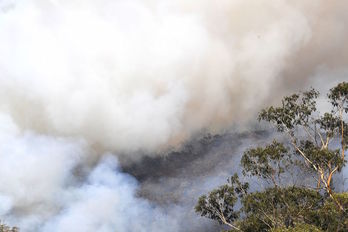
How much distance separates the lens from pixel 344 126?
170 feet

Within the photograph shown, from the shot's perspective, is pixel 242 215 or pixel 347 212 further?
pixel 242 215

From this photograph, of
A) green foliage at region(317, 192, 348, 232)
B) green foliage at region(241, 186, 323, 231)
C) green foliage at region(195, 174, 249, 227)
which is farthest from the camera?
green foliage at region(195, 174, 249, 227)

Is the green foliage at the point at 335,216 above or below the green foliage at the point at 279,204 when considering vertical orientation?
below

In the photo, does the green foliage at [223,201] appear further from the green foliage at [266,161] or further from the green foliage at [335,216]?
the green foliage at [335,216]

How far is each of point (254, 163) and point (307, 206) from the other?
960 centimetres

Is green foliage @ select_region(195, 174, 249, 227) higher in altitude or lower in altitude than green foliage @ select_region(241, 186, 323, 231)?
higher

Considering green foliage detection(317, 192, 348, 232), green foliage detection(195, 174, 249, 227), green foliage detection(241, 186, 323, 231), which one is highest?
green foliage detection(195, 174, 249, 227)

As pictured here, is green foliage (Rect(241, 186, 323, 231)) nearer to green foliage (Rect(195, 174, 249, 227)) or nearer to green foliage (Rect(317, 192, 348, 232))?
green foliage (Rect(195, 174, 249, 227))

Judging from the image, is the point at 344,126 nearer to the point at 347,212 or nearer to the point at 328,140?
the point at 328,140

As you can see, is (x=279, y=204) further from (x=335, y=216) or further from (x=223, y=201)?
(x=335, y=216)

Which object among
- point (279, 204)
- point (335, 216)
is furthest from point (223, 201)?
point (335, 216)

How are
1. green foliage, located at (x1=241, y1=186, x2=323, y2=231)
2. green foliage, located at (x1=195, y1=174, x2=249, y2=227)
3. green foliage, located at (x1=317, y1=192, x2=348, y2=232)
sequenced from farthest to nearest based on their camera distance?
green foliage, located at (x1=195, y1=174, x2=249, y2=227) → green foliage, located at (x1=241, y1=186, x2=323, y2=231) → green foliage, located at (x1=317, y1=192, x2=348, y2=232)

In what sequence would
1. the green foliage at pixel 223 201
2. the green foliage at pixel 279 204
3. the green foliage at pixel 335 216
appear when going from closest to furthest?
the green foliage at pixel 335 216, the green foliage at pixel 279 204, the green foliage at pixel 223 201

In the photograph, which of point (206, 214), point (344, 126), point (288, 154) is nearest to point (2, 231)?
point (206, 214)
